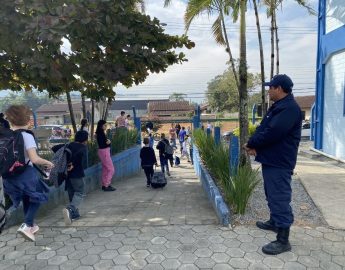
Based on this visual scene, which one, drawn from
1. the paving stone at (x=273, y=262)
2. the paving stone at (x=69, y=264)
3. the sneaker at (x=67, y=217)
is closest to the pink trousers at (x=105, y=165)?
the sneaker at (x=67, y=217)

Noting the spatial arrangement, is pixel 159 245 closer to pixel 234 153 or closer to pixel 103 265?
→ pixel 103 265

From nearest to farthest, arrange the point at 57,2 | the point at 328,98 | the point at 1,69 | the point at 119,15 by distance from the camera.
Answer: the point at 57,2
the point at 119,15
the point at 1,69
the point at 328,98

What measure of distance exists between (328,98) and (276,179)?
722 cm

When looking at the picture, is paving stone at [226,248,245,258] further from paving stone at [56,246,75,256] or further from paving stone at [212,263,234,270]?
paving stone at [56,246,75,256]

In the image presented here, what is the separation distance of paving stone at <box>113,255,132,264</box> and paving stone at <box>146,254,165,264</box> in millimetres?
199

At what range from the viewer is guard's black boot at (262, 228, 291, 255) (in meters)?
3.23

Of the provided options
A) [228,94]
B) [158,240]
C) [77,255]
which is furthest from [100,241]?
[228,94]

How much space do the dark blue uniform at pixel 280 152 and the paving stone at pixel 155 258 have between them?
1.28 metres

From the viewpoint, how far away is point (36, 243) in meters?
3.70

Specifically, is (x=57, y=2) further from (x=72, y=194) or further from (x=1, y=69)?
(x=72, y=194)

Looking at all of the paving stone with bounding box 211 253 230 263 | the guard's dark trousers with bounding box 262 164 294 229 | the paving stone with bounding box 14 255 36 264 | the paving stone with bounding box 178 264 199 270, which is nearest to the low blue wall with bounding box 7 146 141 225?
the paving stone with bounding box 14 255 36 264

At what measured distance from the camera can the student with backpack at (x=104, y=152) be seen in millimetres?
7211

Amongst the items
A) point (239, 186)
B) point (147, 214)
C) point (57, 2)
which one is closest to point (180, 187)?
point (147, 214)

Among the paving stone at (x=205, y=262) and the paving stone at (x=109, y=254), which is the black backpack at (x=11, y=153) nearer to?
the paving stone at (x=109, y=254)
